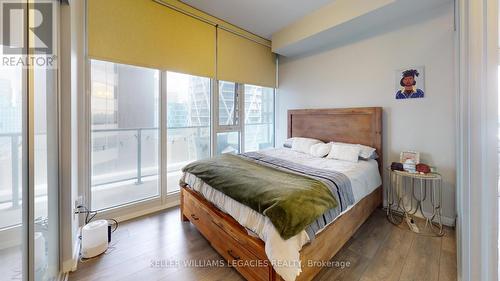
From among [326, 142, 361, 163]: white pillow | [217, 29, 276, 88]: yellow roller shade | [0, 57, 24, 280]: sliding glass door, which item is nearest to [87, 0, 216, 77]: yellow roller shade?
[217, 29, 276, 88]: yellow roller shade

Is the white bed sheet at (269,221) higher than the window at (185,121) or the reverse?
the reverse

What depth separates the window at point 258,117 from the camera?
4.12 meters

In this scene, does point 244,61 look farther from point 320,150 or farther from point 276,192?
point 276,192

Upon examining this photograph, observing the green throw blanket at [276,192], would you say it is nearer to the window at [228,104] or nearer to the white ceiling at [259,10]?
the window at [228,104]

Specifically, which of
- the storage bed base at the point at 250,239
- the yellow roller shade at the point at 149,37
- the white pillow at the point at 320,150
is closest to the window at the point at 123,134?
the yellow roller shade at the point at 149,37

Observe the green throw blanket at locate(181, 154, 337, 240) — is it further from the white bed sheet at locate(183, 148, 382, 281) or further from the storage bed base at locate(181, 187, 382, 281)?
the storage bed base at locate(181, 187, 382, 281)

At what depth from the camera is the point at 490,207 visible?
3.06ft

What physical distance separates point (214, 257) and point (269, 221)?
855mm

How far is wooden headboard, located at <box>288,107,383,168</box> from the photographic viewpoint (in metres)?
2.86

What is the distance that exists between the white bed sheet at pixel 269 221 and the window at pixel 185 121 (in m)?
0.84

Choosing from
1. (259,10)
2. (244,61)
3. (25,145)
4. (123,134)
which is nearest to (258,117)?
(244,61)

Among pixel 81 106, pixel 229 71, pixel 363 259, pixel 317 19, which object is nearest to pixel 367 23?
pixel 317 19

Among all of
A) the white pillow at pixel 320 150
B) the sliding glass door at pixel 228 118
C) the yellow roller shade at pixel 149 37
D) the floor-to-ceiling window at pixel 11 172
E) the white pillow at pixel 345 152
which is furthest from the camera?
the sliding glass door at pixel 228 118

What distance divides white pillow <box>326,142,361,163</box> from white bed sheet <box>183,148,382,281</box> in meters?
0.11
